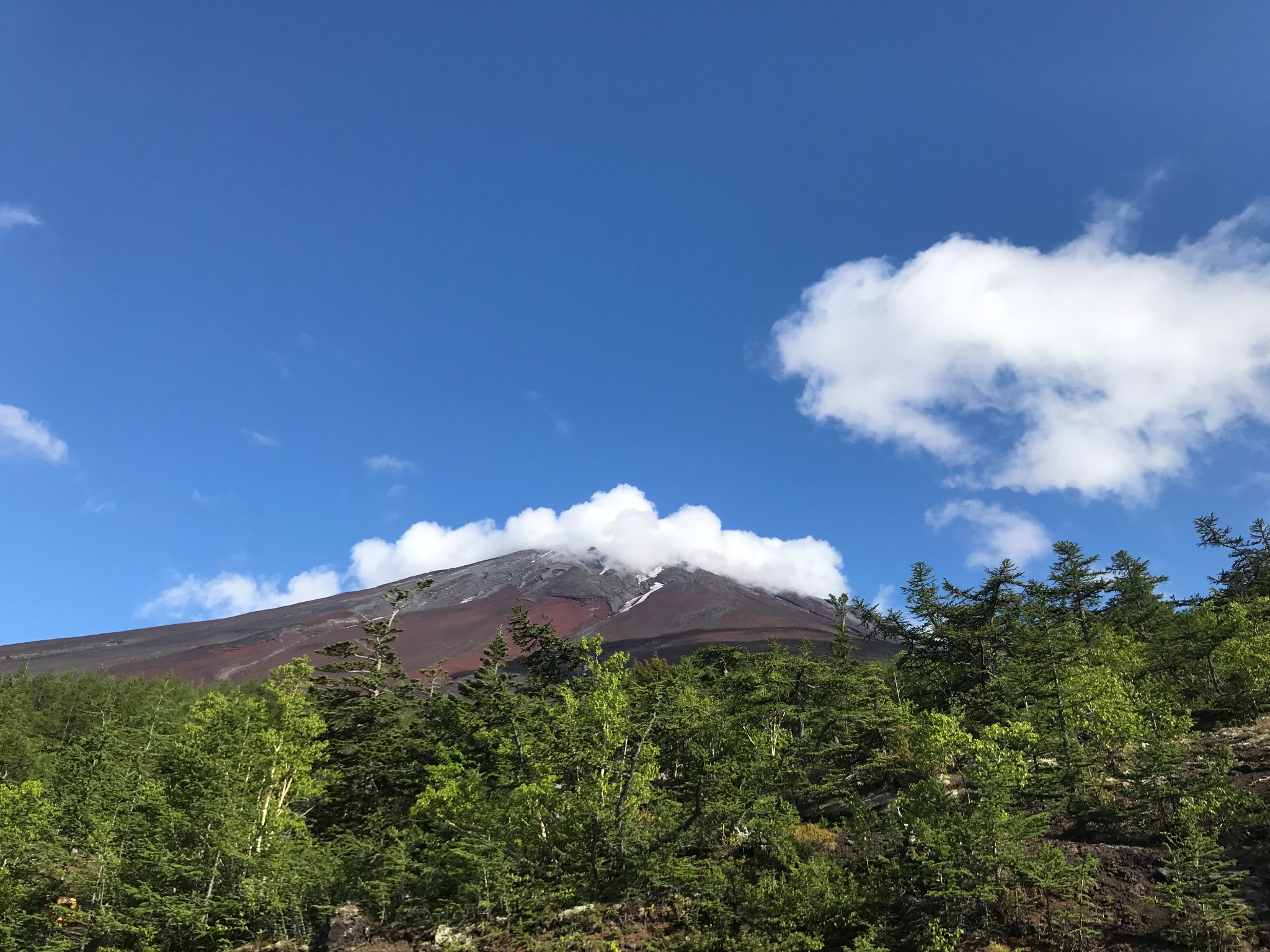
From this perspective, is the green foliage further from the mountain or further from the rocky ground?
the mountain

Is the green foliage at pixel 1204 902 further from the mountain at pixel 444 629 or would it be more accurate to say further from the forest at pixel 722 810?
the mountain at pixel 444 629

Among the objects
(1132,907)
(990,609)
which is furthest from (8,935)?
(990,609)

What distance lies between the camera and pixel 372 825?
28844mm

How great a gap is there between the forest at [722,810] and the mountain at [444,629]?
Answer: 3566 inches

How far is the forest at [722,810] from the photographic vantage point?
637 inches

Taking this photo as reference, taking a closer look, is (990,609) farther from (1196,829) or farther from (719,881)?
(719,881)

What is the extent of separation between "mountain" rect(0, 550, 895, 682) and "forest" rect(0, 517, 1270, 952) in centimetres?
9058

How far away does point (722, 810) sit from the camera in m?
22.3

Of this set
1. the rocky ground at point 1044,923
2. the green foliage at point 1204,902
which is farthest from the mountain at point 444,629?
the green foliage at point 1204,902

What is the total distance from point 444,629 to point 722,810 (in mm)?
146668

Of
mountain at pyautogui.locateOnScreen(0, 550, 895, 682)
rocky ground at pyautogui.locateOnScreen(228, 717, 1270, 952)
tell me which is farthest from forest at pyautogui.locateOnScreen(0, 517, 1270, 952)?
mountain at pyautogui.locateOnScreen(0, 550, 895, 682)

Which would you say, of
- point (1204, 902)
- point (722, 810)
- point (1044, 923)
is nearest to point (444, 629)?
point (722, 810)

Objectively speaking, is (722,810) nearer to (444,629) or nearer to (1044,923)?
(1044,923)

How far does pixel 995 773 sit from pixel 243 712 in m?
29.2
